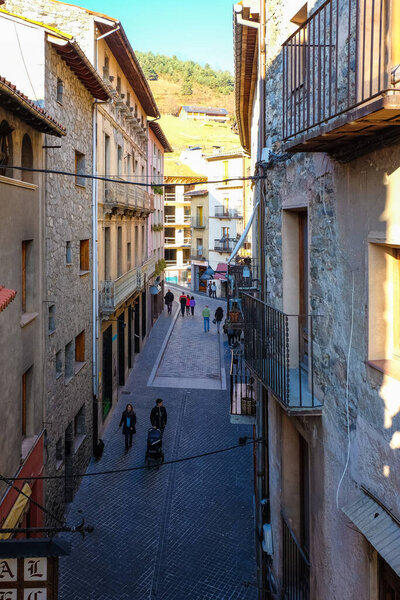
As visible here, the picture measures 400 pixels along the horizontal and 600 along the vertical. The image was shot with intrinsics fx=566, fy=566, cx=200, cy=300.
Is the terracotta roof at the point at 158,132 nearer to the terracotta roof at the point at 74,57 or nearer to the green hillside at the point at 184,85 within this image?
the terracotta roof at the point at 74,57

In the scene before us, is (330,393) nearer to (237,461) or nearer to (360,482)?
(360,482)

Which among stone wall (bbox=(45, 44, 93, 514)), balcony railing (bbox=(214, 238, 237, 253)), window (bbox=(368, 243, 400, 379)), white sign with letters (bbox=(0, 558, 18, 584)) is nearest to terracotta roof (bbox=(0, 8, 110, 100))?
stone wall (bbox=(45, 44, 93, 514))

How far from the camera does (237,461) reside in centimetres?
1591

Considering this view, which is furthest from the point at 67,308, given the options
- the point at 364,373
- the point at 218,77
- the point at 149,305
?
the point at 218,77

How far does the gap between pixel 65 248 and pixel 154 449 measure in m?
5.94

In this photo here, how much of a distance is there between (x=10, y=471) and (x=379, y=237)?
713 centimetres

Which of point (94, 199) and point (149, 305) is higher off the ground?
point (94, 199)

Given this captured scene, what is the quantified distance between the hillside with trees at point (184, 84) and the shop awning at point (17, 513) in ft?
431

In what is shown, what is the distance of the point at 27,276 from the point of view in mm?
10922

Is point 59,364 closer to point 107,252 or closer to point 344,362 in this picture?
point 107,252

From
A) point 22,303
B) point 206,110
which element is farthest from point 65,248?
point 206,110

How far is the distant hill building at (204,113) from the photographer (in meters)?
124

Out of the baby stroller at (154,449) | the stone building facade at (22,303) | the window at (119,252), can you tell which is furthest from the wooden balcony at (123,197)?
the baby stroller at (154,449)

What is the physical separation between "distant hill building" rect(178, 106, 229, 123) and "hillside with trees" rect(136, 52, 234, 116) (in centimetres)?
878
